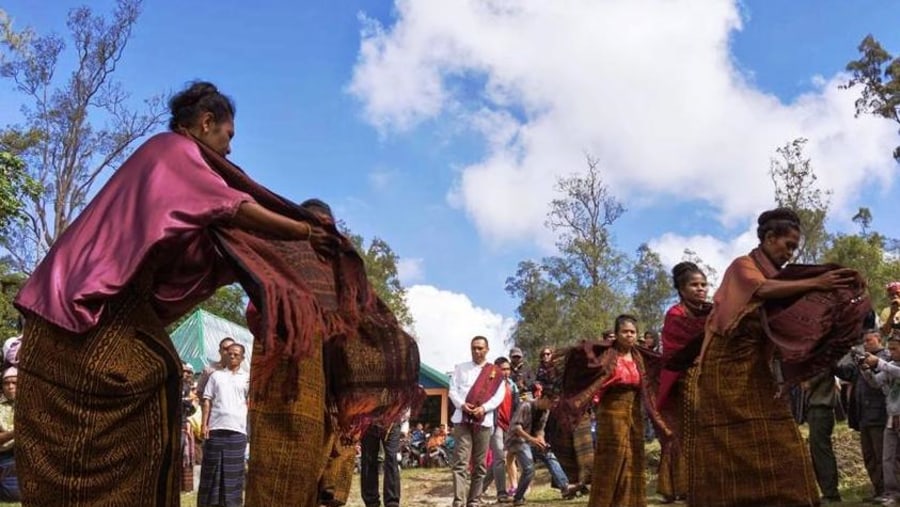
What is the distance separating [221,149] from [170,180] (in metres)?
0.46

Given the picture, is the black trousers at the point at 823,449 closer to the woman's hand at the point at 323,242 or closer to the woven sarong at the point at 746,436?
the woven sarong at the point at 746,436

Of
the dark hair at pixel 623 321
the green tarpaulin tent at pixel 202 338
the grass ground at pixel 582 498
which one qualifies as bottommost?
the grass ground at pixel 582 498

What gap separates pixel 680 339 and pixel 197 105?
4.01m

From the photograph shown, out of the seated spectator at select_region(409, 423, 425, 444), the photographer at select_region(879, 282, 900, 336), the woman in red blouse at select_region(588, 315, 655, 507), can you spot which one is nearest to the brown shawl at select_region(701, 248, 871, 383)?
the woman in red blouse at select_region(588, 315, 655, 507)

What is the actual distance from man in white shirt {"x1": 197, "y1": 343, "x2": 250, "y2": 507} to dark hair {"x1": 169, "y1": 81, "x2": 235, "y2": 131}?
5.82 m

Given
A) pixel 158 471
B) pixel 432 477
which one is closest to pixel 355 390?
pixel 158 471

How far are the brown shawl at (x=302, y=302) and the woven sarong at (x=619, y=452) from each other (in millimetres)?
3900

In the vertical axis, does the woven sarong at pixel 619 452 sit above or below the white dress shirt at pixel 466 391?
below

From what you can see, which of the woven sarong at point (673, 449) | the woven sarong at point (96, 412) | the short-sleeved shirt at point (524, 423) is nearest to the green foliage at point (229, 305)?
the short-sleeved shirt at point (524, 423)

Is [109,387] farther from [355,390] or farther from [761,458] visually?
[761,458]

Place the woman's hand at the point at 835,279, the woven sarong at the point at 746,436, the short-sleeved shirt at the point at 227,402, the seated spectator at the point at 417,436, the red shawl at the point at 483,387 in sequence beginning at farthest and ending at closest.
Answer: the seated spectator at the point at 417,436, the red shawl at the point at 483,387, the short-sleeved shirt at the point at 227,402, the woven sarong at the point at 746,436, the woman's hand at the point at 835,279

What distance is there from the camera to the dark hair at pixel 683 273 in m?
6.89

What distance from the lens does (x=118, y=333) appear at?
293 cm

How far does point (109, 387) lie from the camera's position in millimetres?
2863
